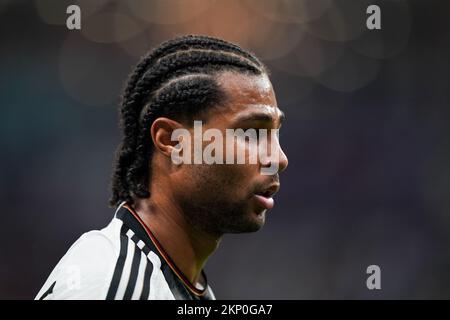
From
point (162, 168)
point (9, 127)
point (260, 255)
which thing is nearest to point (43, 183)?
point (9, 127)

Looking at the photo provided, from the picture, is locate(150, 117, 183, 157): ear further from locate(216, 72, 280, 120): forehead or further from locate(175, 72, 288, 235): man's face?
locate(216, 72, 280, 120): forehead

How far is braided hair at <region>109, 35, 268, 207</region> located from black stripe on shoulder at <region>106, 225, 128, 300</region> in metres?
0.27

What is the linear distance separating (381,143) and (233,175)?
5.44m

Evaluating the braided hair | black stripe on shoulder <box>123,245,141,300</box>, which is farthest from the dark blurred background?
black stripe on shoulder <box>123,245,141,300</box>

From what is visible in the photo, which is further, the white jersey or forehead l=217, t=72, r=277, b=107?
forehead l=217, t=72, r=277, b=107

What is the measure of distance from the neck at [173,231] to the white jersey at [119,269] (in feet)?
0.15

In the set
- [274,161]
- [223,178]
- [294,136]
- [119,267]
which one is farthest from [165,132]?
[294,136]

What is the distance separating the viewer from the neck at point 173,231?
2338 millimetres

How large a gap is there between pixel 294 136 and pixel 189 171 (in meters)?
5.19

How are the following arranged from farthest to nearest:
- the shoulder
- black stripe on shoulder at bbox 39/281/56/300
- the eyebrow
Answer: the eyebrow < black stripe on shoulder at bbox 39/281/56/300 < the shoulder

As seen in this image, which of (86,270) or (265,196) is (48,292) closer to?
(86,270)

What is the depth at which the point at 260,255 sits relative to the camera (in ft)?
23.7

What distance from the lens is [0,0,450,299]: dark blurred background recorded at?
22.8 feet
